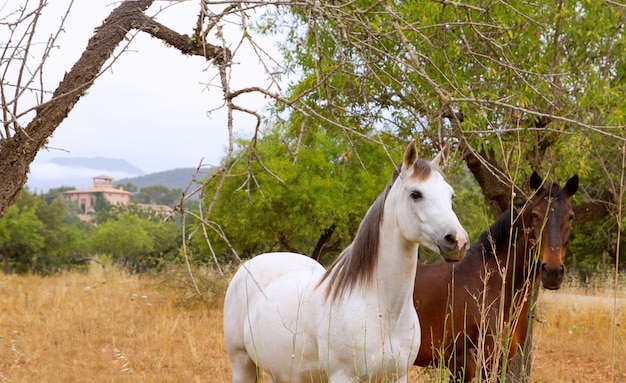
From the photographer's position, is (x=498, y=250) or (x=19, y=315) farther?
(x=19, y=315)

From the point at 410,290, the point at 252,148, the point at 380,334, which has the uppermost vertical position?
the point at 252,148

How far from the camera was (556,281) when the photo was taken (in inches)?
171

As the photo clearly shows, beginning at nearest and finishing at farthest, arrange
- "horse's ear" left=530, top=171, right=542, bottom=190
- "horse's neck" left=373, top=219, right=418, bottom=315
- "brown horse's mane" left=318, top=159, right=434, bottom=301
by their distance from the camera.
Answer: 1. "horse's neck" left=373, top=219, right=418, bottom=315
2. "brown horse's mane" left=318, top=159, right=434, bottom=301
3. "horse's ear" left=530, top=171, right=542, bottom=190

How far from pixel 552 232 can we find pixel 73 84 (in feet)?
10.5

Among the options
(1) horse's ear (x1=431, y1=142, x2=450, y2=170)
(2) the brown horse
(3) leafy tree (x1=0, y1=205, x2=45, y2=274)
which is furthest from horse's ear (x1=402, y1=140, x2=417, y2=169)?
(3) leafy tree (x1=0, y1=205, x2=45, y2=274)

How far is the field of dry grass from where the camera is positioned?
702cm

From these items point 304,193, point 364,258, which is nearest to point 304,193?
point 304,193

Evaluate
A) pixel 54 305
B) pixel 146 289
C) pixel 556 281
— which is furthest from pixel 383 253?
pixel 146 289

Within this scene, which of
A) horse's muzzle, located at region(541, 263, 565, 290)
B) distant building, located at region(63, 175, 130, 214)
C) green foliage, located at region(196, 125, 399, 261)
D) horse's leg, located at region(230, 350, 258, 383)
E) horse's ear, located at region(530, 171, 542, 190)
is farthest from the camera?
distant building, located at region(63, 175, 130, 214)

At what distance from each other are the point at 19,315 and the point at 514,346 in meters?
8.19

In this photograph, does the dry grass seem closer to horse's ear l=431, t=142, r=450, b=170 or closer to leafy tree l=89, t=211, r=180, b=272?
horse's ear l=431, t=142, r=450, b=170

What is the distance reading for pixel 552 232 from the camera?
174 inches

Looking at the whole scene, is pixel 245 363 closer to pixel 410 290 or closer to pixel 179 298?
pixel 410 290

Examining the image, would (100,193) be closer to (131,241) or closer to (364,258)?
(131,241)
